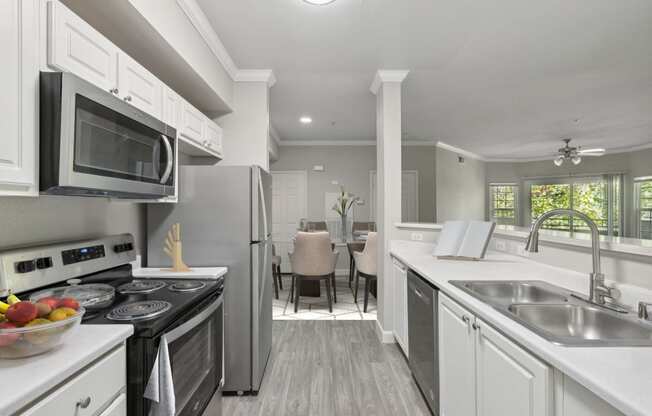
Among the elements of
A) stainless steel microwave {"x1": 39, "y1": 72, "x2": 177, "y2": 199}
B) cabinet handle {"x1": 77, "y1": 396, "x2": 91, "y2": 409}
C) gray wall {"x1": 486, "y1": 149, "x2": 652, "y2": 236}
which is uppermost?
gray wall {"x1": 486, "y1": 149, "x2": 652, "y2": 236}

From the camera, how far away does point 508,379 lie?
1.10 meters

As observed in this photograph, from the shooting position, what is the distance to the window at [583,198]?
707 cm

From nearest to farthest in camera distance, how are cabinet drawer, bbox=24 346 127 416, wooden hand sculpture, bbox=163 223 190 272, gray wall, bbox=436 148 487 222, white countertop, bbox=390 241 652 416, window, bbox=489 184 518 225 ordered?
1. white countertop, bbox=390 241 652 416
2. cabinet drawer, bbox=24 346 127 416
3. wooden hand sculpture, bbox=163 223 190 272
4. gray wall, bbox=436 148 487 222
5. window, bbox=489 184 518 225

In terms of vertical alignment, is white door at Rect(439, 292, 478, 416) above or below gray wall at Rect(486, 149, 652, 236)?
below

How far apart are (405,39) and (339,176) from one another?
393 cm

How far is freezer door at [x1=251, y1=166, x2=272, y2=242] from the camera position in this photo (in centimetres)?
222

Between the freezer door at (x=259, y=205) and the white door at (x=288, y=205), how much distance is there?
3.76 m

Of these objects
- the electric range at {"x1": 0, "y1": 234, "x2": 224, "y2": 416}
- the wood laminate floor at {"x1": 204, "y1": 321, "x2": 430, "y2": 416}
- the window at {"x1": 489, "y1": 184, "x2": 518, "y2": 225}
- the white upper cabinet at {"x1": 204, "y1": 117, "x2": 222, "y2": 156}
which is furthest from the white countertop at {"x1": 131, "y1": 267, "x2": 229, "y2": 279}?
the window at {"x1": 489, "y1": 184, "x2": 518, "y2": 225}

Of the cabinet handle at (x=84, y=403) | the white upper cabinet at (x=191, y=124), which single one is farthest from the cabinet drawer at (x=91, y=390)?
the white upper cabinet at (x=191, y=124)

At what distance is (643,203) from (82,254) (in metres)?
9.14

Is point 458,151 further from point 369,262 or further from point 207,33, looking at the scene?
point 207,33

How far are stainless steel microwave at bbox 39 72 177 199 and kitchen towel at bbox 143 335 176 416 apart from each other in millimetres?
661

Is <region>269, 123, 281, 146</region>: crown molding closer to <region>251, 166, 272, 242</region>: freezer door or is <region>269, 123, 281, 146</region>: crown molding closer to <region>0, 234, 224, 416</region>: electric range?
<region>251, 166, 272, 242</region>: freezer door

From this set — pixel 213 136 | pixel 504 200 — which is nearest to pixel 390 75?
pixel 213 136
